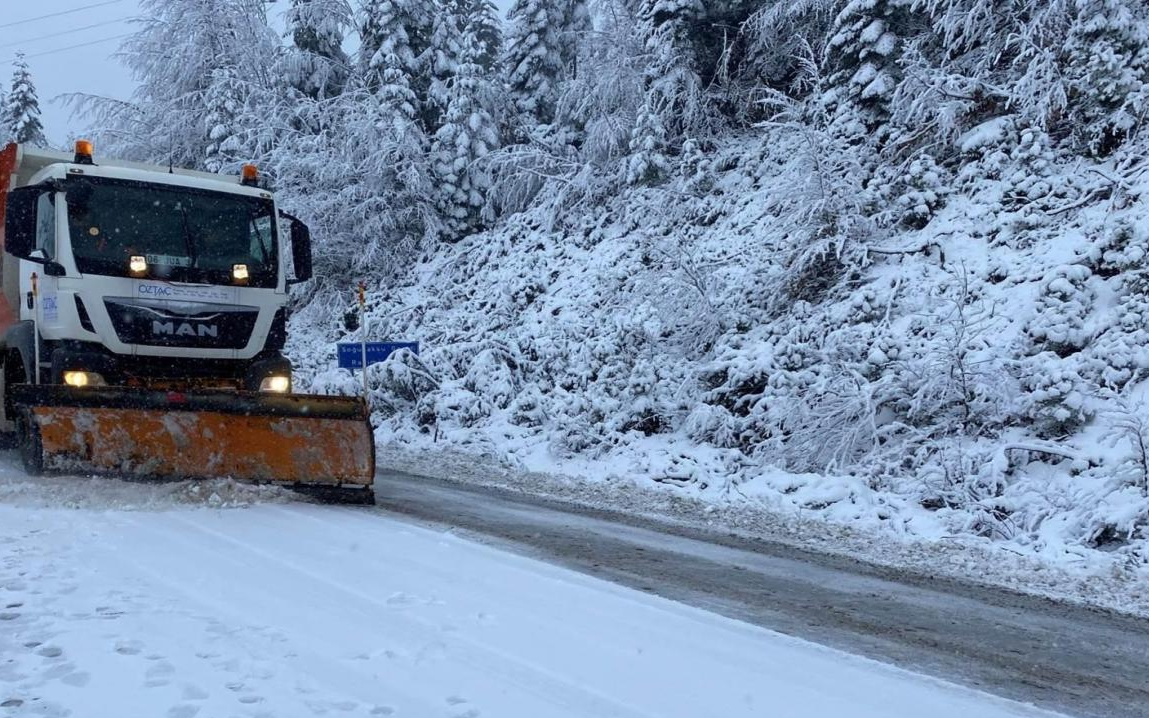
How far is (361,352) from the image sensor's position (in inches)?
539

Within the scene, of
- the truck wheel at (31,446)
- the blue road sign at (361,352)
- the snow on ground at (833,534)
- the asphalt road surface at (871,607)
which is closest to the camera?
the asphalt road surface at (871,607)

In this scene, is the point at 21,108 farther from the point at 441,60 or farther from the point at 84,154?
the point at 84,154

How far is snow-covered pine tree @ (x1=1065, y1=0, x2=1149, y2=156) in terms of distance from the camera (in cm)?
1007

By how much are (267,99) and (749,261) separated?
601 inches

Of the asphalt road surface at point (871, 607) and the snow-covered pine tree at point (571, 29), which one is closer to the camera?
the asphalt road surface at point (871, 607)

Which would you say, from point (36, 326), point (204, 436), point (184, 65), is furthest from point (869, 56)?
point (184, 65)

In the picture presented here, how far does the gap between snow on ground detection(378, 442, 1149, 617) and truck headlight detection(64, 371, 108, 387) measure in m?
3.93

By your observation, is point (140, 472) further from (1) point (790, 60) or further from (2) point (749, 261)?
(1) point (790, 60)

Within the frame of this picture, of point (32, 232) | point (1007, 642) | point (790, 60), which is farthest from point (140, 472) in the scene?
point (790, 60)

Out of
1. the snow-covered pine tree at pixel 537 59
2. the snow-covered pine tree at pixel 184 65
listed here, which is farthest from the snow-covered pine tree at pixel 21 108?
the snow-covered pine tree at pixel 537 59

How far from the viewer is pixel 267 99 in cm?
2256

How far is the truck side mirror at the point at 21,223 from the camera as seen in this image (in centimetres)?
746

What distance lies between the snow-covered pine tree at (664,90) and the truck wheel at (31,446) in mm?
11713

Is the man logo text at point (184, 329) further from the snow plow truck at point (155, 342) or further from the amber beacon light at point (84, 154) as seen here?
the amber beacon light at point (84, 154)
